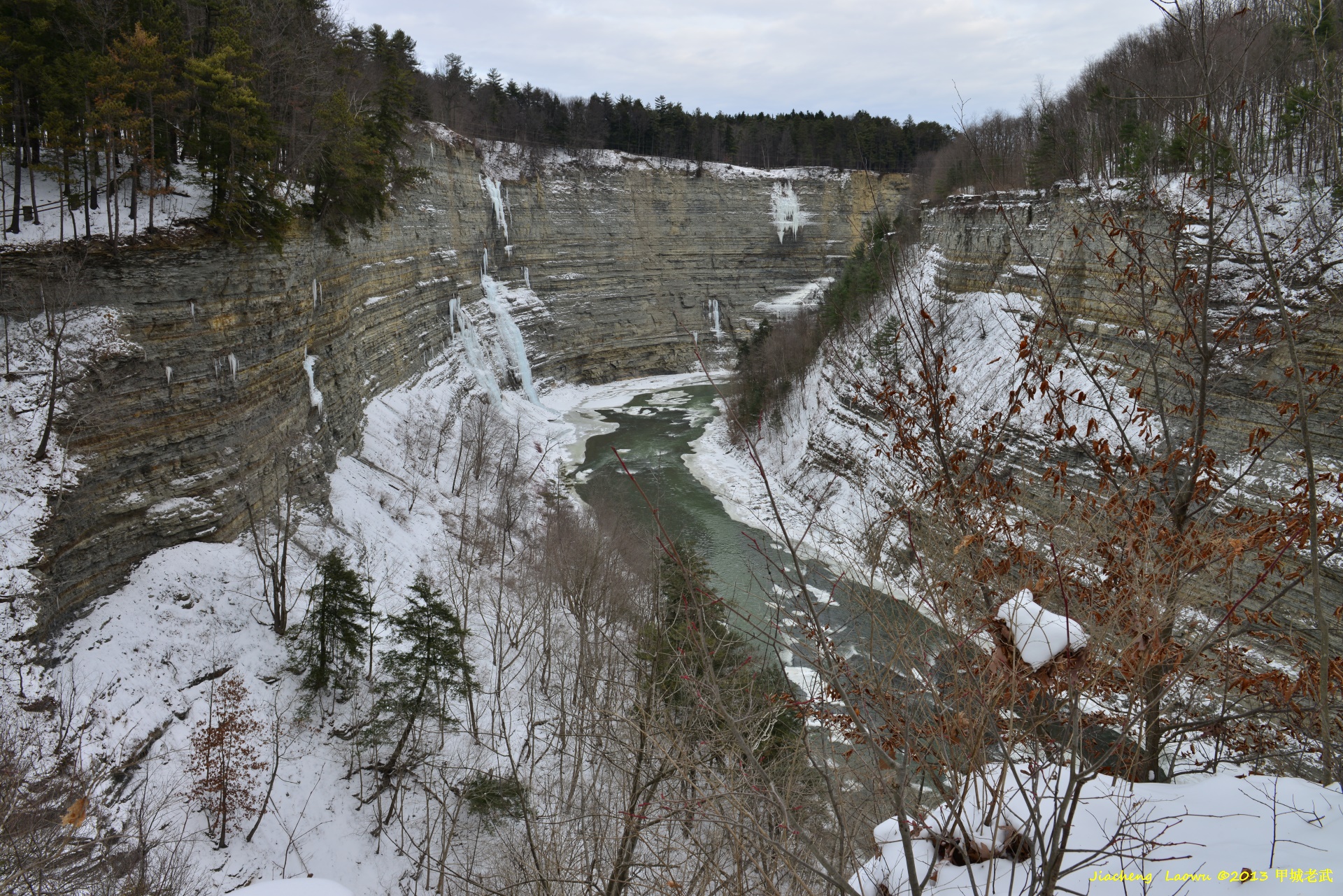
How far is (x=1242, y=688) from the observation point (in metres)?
5.39

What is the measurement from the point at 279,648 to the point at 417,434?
1570 centimetres

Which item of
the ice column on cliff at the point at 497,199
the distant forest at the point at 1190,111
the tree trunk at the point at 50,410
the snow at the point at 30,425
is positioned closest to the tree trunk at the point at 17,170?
the snow at the point at 30,425

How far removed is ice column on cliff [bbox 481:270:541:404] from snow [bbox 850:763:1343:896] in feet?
141

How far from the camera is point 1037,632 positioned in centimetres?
450

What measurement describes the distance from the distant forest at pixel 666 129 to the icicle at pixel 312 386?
3511 centimetres

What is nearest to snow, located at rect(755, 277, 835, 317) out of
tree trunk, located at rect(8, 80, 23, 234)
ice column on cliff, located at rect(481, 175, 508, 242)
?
ice column on cliff, located at rect(481, 175, 508, 242)

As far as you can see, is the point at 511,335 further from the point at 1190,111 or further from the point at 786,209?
the point at 1190,111

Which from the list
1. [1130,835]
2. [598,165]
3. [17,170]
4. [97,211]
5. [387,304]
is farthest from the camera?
[598,165]

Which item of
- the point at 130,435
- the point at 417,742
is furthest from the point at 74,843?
the point at 130,435

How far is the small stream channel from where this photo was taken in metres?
18.3

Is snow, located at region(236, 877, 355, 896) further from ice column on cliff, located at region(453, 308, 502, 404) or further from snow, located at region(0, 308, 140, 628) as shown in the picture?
ice column on cliff, located at region(453, 308, 502, 404)

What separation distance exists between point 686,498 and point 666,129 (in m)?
47.7

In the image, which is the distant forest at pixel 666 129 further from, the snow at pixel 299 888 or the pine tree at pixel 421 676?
the snow at pixel 299 888

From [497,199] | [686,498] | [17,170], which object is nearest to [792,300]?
[497,199]
